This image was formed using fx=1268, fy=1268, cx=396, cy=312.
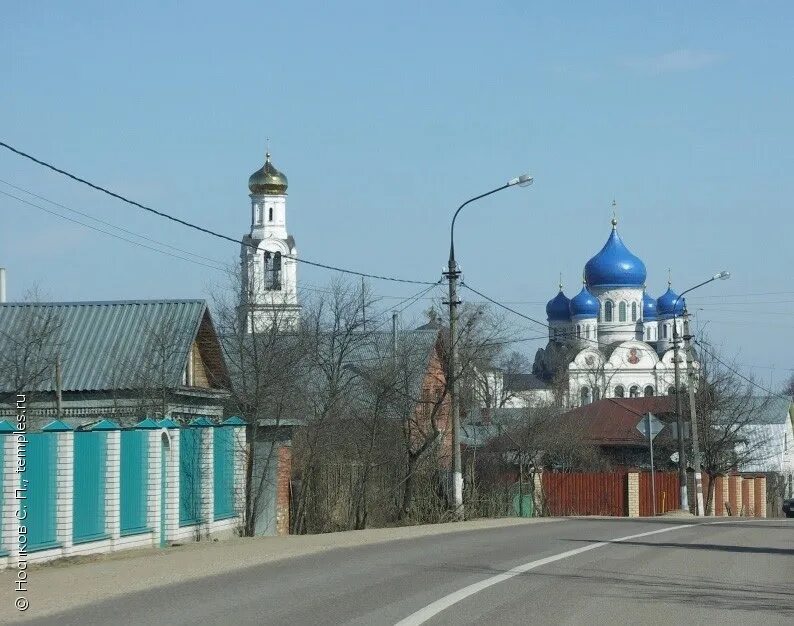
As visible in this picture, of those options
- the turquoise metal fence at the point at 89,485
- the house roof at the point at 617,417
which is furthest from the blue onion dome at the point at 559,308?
the turquoise metal fence at the point at 89,485

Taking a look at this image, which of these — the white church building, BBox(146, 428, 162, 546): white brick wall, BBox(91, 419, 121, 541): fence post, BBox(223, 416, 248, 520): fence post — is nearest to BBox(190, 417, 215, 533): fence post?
BBox(223, 416, 248, 520): fence post

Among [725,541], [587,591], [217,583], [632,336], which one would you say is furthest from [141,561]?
[632,336]

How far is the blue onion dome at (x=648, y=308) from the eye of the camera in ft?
354

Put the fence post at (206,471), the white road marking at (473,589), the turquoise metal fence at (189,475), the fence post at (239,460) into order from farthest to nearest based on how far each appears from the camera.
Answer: the fence post at (239,460) → the fence post at (206,471) → the turquoise metal fence at (189,475) → the white road marking at (473,589)

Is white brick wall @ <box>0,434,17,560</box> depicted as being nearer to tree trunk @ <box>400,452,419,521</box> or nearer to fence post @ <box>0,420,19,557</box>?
fence post @ <box>0,420,19,557</box>

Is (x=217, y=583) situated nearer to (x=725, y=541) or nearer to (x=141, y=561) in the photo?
(x=141, y=561)

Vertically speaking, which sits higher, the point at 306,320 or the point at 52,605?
the point at 306,320

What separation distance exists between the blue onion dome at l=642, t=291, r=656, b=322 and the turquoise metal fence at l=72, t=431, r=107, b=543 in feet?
308

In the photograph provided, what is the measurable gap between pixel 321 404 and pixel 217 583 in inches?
714

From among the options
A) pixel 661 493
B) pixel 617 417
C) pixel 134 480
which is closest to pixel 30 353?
pixel 134 480

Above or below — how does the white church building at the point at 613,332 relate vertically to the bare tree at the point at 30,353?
above

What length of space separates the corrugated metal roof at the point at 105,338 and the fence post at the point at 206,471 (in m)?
6.93

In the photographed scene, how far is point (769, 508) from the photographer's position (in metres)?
59.6

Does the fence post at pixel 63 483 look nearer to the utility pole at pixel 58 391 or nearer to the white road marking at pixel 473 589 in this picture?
the white road marking at pixel 473 589
